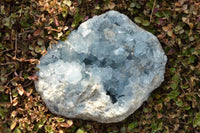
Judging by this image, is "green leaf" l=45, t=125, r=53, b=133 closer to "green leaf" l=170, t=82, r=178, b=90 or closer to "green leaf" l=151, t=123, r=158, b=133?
"green leaf" l=151, t=123, r=158, b=133

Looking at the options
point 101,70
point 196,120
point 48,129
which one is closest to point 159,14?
point 101,70

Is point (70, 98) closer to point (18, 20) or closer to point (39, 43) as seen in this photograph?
point (39, 43)

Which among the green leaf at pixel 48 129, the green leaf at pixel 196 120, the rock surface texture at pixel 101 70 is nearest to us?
the rock surface texture at pixel 101 70

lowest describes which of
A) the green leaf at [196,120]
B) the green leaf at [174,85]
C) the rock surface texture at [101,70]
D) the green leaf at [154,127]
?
the green leaf at [154,127]

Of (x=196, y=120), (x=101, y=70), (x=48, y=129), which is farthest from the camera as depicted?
(x=196, y=120)

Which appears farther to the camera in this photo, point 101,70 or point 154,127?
point 154,127

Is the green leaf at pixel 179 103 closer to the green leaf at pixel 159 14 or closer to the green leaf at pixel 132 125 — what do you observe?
the green leaf at pixel 132 125

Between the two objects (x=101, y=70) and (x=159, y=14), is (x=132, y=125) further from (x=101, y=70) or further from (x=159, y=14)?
(x=159, y=14)

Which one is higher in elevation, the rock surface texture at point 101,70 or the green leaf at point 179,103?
the rock surface texture at point 101,70

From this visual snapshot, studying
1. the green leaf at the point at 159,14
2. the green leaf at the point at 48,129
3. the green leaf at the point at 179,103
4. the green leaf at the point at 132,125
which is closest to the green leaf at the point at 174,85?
the green leaf at the point at 179,103
